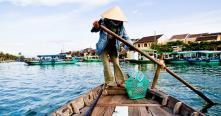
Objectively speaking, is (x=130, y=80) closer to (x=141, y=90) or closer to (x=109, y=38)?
(x=141, y=90)

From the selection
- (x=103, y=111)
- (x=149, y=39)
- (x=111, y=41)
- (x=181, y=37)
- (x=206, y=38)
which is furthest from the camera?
(x=149, y=39)

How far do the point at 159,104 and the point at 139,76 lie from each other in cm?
75

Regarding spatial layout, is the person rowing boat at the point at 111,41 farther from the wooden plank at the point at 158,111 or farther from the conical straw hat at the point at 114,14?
the wooden plank at the point at 158,111

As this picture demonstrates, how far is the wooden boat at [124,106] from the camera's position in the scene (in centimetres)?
420

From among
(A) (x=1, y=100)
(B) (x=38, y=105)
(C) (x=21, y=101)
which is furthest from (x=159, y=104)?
(A) (x=1, y=100)

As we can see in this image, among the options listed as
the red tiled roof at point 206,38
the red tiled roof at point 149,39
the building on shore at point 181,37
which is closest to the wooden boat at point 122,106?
the red tiled roof at point 206,38

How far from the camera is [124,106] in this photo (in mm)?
4727

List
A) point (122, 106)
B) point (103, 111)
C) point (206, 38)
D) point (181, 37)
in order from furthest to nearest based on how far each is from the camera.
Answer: point (181, 37) → point (206, 38) → point (122, 106) → point (103, 111)

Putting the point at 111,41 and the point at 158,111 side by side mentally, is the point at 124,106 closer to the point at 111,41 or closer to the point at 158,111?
the point at 158,111

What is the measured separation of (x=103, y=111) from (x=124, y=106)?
1.57 feet

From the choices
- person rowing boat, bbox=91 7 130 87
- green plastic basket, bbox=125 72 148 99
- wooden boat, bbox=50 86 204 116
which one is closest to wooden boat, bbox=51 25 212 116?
wooden boat, bbox=50 86 204 116

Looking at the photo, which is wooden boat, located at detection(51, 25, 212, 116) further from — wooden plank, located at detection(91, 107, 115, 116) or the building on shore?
the building on shore

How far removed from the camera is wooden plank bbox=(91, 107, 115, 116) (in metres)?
4.20

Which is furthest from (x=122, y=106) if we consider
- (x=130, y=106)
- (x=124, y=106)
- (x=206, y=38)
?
(x=206, y=38)
